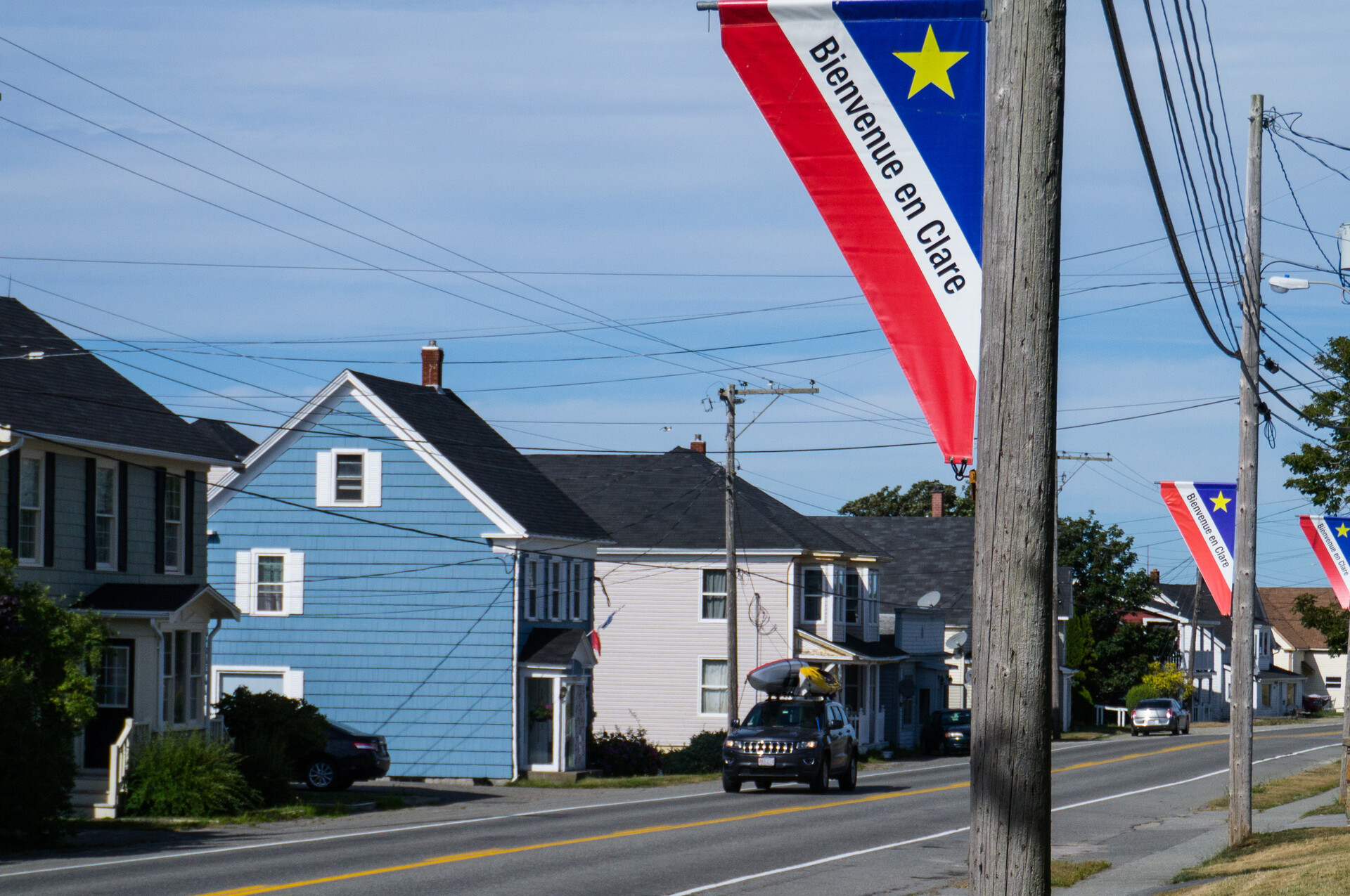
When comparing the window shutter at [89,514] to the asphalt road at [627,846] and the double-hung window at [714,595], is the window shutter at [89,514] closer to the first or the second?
the asphalt road at [627,846]

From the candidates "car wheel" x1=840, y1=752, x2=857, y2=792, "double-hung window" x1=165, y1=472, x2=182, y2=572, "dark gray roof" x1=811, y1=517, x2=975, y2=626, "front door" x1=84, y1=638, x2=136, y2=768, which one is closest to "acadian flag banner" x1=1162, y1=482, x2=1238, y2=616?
"car wheel" x1=840, y1=752, x2=857, y2=792

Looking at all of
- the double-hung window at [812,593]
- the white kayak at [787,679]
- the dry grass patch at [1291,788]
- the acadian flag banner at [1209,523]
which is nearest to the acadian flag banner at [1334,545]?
the dry grass patch at [1291,788]

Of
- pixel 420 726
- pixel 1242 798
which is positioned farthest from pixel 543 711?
pixel 1242 798

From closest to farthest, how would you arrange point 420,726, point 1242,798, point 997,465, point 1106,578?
point 997,465, point 1242,798, point 420,726, point 1106,578

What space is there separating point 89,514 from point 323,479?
35.9ft

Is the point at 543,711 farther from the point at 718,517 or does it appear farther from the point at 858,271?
the point at 858,271

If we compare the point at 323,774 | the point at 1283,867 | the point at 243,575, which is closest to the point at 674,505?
the point at 243,575

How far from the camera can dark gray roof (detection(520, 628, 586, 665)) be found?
35.7 m

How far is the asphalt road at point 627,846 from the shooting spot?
14938mm

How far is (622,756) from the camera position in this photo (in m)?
38.1

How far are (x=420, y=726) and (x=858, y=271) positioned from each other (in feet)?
99.6

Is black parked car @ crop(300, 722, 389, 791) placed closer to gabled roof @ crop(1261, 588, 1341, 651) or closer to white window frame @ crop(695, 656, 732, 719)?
white window frame @ crop(695, 656, 732, 719)

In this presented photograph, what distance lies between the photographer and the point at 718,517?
46.3 m

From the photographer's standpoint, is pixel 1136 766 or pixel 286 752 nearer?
pixel 286 752
